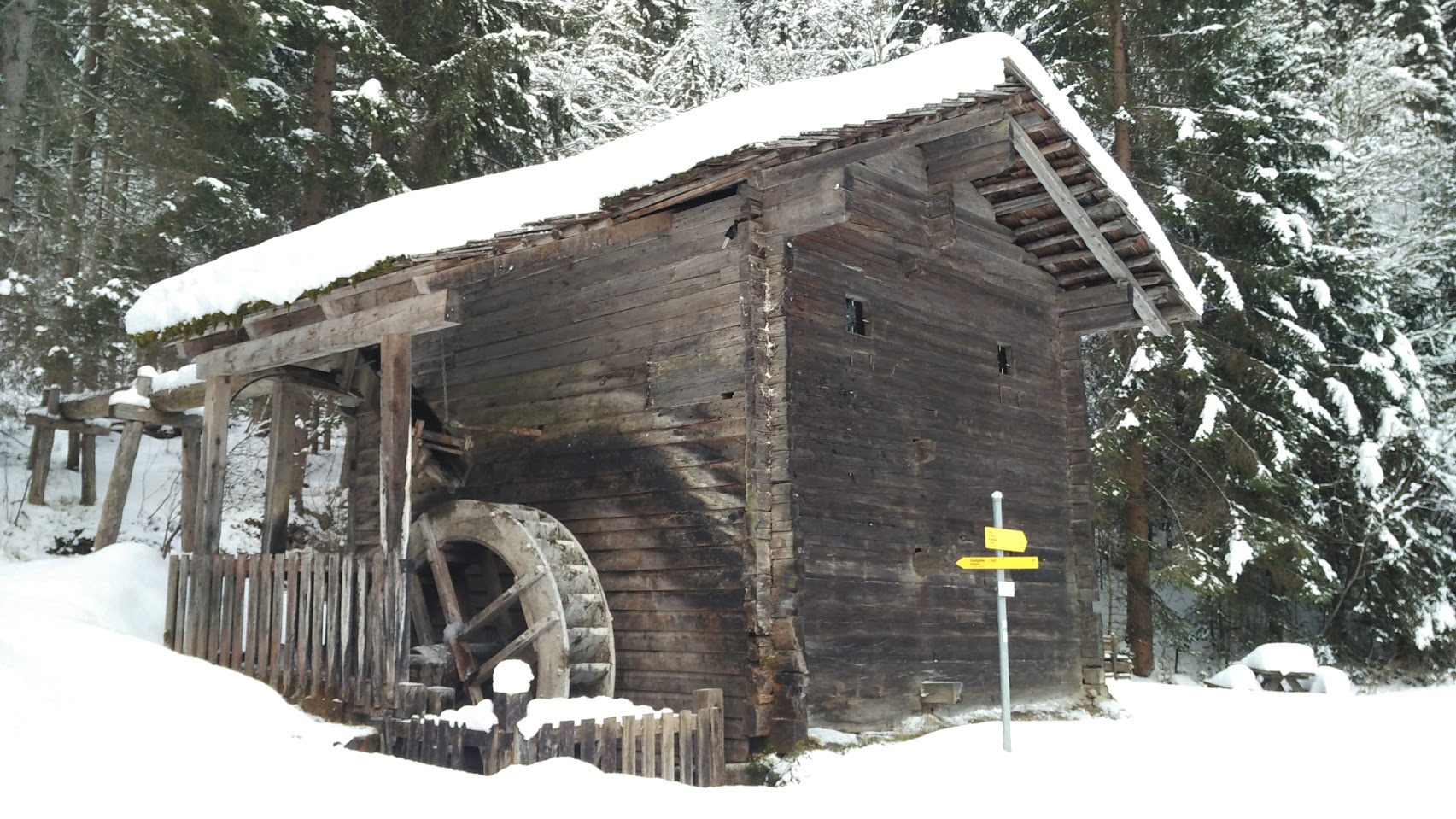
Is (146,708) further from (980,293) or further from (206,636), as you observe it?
(980,293)

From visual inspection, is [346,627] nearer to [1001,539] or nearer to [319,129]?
[1001,539]

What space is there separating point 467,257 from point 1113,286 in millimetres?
7158

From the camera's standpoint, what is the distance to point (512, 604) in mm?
9500

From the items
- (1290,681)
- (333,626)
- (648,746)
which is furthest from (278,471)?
(1290,681)

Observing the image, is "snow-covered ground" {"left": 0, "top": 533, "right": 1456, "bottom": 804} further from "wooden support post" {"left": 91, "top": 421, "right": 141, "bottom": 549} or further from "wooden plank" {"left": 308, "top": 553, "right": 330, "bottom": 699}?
"wooden support post" {"left": 91, "top": 421, "right": 141, "bottom": 549}

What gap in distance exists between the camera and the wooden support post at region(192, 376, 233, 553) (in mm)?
10398

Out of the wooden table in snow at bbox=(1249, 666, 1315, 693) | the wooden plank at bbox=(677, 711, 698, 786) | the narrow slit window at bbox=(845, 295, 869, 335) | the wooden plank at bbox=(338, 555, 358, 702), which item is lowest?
the wooden table in snow at bbox=(1249, 666, 1315, 693)

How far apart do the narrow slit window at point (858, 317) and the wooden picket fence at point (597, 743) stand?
3401mm

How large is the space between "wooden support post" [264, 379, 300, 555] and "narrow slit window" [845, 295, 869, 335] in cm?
562

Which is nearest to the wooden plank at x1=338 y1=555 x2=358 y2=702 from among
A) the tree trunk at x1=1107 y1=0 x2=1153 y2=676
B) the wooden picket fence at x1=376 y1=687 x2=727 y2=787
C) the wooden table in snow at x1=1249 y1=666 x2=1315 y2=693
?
the wooden picket fence at x1=376 y1=687 x2=727 y2=787

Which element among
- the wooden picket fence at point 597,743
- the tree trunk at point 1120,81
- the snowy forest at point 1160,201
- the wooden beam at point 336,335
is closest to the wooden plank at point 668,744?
the wooden picket fence at point 597,743

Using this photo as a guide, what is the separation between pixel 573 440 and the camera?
983 cm

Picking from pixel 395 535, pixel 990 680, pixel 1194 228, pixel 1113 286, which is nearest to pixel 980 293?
pixel 1113 286

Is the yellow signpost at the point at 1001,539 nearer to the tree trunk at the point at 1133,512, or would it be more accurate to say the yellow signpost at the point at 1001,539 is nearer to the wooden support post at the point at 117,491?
the wooden support post at the point at 117,491
